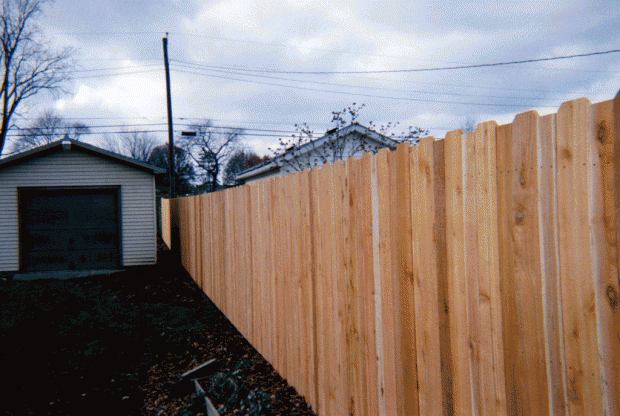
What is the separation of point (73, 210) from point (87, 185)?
2.93 ft

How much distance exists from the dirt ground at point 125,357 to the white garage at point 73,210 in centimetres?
366

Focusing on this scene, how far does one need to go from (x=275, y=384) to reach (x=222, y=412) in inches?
29.2

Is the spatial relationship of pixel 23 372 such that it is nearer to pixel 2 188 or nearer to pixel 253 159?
pixel 2 188

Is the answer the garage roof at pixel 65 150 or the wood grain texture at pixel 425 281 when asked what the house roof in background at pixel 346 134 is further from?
the wood grain texture at pixel 425 281

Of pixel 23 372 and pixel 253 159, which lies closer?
pixel 23 372

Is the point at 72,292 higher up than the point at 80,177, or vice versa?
the point at 80,177

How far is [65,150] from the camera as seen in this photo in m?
12.9

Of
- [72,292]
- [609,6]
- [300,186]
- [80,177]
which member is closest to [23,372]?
[300,186]

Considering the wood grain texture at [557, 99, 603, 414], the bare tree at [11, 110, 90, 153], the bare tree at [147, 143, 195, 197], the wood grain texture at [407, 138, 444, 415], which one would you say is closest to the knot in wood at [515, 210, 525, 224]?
the wood grain texture at [557, 99, 603, 414]

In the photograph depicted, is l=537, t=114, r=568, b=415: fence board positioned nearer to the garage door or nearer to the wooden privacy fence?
the wooden privacy fence

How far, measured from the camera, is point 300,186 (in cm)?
354

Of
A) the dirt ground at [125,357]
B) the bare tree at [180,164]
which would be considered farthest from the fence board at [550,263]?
the bare tree at [180,164]

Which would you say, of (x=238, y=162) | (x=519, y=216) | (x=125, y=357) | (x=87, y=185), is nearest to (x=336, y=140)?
(x=87, y=185)

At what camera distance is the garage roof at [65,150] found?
1243 centimetres
